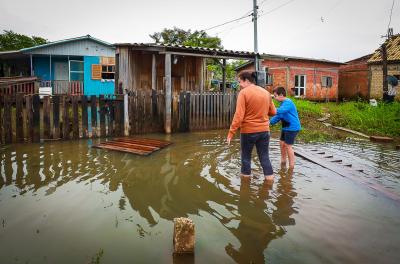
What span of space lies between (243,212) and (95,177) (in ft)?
9.05

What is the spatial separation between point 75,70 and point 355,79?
23.5m

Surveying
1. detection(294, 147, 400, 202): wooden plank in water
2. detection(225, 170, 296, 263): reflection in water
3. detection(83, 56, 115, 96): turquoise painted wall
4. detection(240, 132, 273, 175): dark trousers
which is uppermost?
detection(83, 56, 115, 96): turquoise painted wall

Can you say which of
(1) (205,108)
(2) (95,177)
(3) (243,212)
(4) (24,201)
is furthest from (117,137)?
(3) (243,212)

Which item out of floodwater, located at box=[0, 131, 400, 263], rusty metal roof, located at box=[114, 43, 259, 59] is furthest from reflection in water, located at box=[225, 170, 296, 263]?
rusty metal roof, located at box=[114, 43, 259, 59]

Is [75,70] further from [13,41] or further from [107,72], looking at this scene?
[13,41]

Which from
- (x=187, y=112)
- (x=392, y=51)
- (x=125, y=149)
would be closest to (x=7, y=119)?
(x=125, y=149)

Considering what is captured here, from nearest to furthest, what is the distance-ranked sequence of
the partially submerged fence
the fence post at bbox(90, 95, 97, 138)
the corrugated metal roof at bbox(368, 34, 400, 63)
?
the partially submerged fence, the fence post at bbox(90, 95, 97, 138), the corrugated metal roof at bbox(368, 34, 400, 63)

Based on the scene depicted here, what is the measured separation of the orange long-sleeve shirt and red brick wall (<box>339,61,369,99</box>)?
86.1ft

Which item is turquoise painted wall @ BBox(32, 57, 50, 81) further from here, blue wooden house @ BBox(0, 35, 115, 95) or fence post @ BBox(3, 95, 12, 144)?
fence post @ BBox(3, 95, 12, 144)

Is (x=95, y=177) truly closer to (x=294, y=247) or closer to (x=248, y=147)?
(x=248, y=147)

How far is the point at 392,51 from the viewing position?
2620 cm

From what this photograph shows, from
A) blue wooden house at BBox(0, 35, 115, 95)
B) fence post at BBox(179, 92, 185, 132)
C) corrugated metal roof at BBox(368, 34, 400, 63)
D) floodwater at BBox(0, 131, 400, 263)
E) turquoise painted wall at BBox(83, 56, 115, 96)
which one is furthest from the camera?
corrugated metal roof at BBox(368, 34, 400, 63)

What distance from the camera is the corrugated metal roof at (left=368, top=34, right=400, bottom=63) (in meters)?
25.2

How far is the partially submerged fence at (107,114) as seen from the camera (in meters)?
8.45
